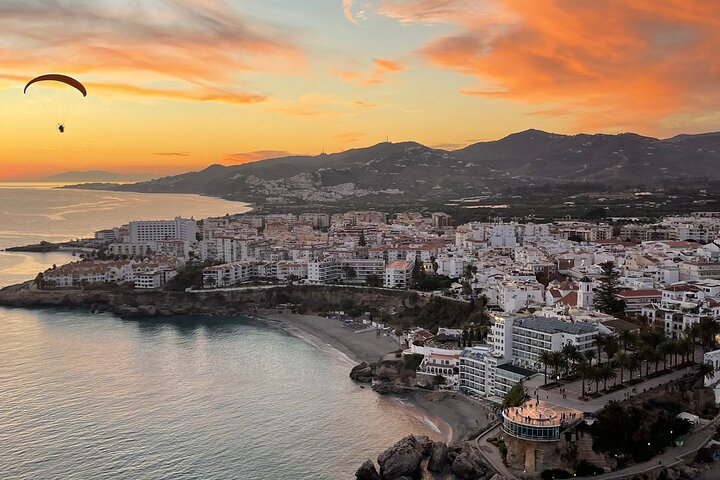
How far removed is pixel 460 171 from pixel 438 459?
92032mm

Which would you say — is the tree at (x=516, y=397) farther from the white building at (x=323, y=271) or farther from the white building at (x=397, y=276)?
the white building at (x=323, y=271)

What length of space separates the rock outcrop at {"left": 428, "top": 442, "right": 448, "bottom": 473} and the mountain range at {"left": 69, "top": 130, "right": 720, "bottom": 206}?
65478mm

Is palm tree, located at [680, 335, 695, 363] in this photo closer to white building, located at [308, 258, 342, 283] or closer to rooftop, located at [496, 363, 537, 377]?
rooftop, located at [496, 363, 537, 377]

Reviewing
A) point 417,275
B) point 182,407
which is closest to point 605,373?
point 182,407

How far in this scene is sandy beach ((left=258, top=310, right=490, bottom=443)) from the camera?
47.4 ft

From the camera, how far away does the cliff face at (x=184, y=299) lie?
27.1 metres

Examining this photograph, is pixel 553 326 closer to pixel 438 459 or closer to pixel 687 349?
pixel 687 349

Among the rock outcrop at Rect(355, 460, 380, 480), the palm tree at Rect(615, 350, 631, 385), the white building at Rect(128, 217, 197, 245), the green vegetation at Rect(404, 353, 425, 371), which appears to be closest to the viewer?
the rock outcrop at Rect(355, 460, 380, 480)

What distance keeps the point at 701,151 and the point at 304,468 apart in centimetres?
11818

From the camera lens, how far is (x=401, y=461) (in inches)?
472

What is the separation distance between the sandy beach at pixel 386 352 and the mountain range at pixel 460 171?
53.8 m

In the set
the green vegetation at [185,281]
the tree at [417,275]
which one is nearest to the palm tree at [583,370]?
the tree at [417,275]

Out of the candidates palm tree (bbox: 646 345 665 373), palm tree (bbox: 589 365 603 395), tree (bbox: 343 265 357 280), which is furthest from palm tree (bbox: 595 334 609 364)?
tree (bbox: 343 265 357 280)

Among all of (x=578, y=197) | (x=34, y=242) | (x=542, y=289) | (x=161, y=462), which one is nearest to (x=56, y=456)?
(x=161, y=462)
